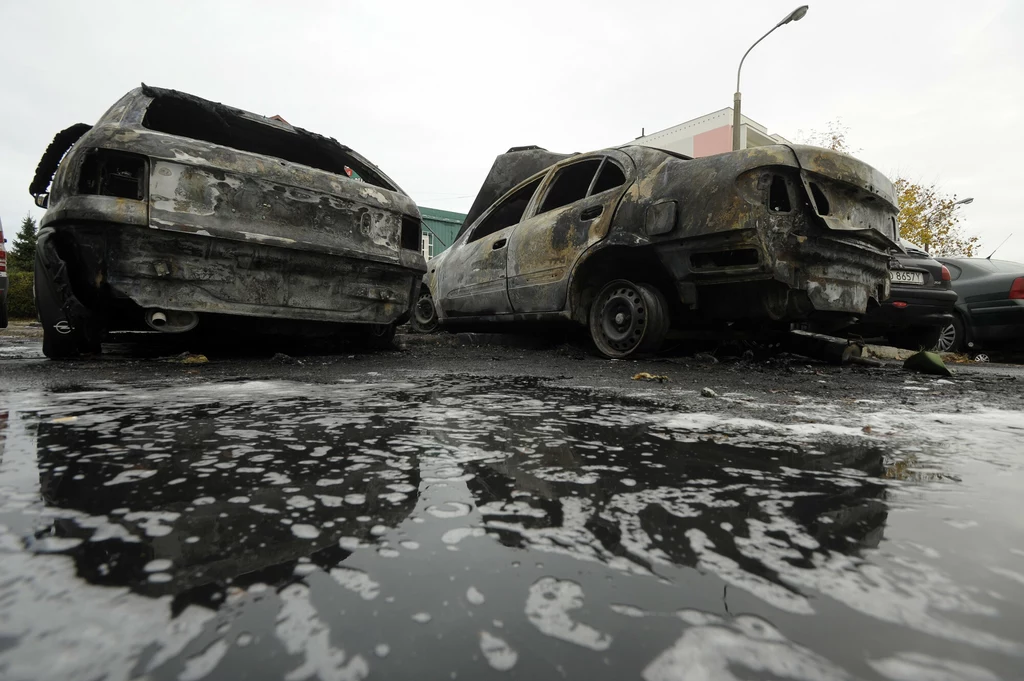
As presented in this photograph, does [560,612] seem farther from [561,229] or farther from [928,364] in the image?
[928,364]

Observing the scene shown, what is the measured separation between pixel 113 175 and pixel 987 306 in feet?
30.6

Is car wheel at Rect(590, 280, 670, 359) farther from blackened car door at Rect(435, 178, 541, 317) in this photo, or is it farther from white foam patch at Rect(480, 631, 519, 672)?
white foam patch at Rect(480, 631, 519, 672)

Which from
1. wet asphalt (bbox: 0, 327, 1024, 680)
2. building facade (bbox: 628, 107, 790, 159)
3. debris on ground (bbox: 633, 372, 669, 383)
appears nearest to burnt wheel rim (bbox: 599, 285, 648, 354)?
debris on ground (bbox: 633, 372, 669, 383)

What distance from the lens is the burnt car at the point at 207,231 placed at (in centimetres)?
289

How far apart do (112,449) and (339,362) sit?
2.45 metres

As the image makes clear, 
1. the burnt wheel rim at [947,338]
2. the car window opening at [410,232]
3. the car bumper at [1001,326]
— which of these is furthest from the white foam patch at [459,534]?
the burnt wheel rim at [947,338]

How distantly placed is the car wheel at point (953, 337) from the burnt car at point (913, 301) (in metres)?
2.33

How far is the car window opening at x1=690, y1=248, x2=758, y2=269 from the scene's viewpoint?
11.5 ft

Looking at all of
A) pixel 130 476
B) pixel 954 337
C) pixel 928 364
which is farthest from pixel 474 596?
pixel 954 337

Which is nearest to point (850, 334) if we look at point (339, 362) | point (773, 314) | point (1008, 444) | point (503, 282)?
point (773, 314)

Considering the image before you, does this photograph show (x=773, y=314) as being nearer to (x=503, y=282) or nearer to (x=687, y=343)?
(x=687, y=343)

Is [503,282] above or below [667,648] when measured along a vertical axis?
above

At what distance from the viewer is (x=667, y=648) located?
604 millimetres

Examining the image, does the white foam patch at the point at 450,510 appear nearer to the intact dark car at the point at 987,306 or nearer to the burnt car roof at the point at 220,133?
the burnt car roof at the point at 220,133
